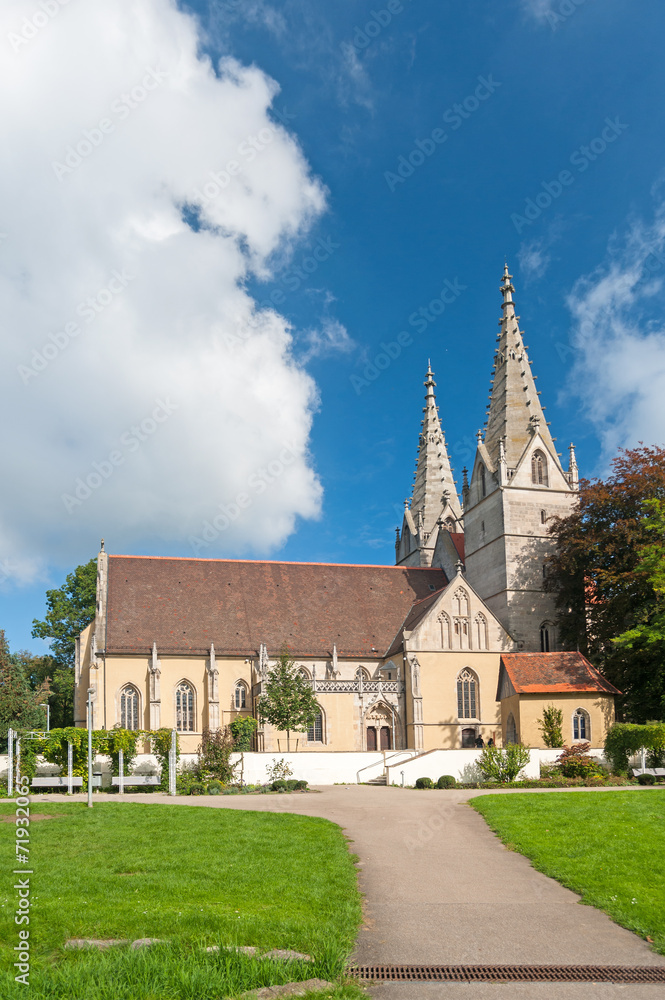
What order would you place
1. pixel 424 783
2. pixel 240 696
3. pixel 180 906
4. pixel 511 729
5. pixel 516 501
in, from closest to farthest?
pixel 180 906
pixel 424 783
pixel 511 729
pixel 240 696
pixel 516 501

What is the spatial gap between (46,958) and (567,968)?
17.3 ft

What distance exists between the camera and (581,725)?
3912cm

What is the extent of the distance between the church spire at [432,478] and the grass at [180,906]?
147 ft

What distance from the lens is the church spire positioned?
6147 cm

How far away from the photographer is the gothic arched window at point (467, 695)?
43312 millimetres

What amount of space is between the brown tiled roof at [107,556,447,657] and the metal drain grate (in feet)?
123

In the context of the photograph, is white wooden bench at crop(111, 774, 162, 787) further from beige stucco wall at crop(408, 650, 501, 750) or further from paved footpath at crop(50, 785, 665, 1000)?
paved footpath at crop(50, 785, 665, 1000)

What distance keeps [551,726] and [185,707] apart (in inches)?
769

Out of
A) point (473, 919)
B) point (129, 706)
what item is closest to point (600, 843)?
point (473, 919)

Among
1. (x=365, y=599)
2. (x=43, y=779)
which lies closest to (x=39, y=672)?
(x=365, y=599)

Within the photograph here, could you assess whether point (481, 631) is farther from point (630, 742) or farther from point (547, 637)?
point (630, 742)

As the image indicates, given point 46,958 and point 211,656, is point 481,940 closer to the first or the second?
point 46,958

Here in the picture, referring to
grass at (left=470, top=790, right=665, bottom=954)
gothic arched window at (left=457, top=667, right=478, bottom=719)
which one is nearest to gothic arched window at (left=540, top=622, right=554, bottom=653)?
gothic arched window at (left=457, top=667, right=478, bottom=719)

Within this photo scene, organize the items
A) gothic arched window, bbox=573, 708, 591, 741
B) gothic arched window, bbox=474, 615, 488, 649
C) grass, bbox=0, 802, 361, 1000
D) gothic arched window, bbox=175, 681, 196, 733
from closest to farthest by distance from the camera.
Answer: grass, bbox=0, 802, 361, 1000, gothic arched window, bbox=573, 708, 591, 741, gothic arched window, bbox=175, 681, 196, 733, gothic arched window, bbox=474, 615, 488, 649
